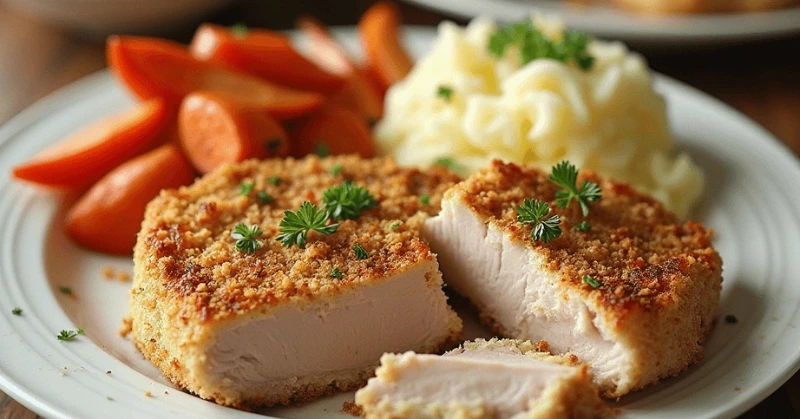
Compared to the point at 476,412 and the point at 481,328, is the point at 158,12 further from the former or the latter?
the point at 476,412

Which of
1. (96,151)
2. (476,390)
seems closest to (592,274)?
(476,390)

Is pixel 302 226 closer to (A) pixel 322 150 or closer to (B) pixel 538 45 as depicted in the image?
(A) pixel 322 150

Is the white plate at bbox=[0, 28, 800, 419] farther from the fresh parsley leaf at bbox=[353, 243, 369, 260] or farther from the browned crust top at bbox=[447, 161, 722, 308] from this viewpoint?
the fresh parsley leaf at bbox=[353, 243, 369, 260]

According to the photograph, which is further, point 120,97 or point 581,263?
point 120,97

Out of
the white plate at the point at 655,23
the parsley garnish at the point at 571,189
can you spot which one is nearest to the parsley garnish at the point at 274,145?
the parsley garnish at the point at 571,189

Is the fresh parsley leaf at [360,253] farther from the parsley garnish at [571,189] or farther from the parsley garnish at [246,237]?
the parsley garnish at [571,189]

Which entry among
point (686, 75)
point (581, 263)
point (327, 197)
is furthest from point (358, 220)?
point (686, 75)

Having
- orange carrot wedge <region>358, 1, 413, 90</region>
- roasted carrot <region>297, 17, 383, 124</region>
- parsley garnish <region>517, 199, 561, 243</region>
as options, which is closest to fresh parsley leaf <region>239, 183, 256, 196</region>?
parsley garnish <region>517, 199, 561, 243</region>
